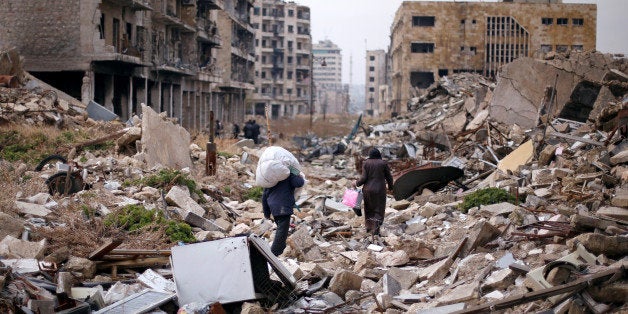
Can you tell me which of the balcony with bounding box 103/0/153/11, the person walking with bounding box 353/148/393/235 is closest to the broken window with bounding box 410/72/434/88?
the balcony with bounding box 103/0/153/11

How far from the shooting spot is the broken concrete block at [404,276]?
8109mm

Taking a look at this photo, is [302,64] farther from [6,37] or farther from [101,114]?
[101,114]

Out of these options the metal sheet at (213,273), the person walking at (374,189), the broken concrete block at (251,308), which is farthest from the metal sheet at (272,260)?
the person walking at (374,189)

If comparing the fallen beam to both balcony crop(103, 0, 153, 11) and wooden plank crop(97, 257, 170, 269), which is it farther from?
balcony crop(103, 0, 153, 11)

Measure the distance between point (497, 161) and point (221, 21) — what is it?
37932mm

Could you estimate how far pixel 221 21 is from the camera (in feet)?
174

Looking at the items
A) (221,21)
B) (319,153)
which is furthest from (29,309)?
(221,21)

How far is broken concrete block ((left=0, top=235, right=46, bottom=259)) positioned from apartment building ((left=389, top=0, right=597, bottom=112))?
48.7 metres

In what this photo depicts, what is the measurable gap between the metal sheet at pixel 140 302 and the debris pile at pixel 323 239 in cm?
2

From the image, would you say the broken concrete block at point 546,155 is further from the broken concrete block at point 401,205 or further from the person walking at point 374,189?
the person walking at point 374,189

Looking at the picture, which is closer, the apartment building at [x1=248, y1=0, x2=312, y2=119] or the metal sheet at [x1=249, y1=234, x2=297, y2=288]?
the metal sheet at [x1=249, y1=234, x2=297, y2=288]

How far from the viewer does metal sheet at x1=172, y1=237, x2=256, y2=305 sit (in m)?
6.84

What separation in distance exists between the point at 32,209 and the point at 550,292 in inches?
253

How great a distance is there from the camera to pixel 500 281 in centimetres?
706
